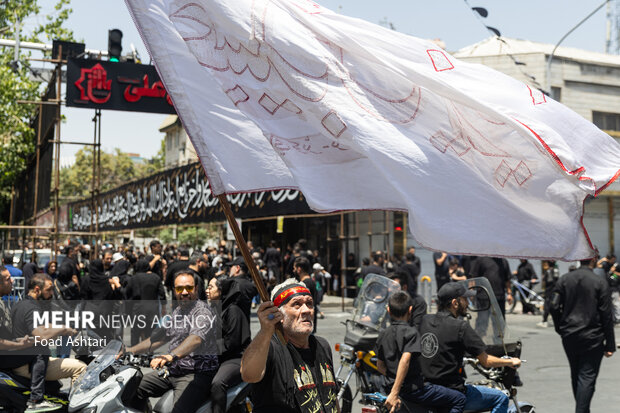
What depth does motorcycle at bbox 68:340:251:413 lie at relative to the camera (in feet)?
18.8

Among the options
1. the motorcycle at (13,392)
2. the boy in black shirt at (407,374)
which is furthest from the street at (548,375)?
the motorcycle at (13,392)

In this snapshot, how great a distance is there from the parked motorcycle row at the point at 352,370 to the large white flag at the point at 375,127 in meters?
2.56

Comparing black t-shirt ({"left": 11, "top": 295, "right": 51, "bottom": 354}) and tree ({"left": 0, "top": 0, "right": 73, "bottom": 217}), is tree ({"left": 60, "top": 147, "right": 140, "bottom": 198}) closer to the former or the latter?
tree ({"left": 0, "top": 0, "right": 73, "bottom": 217})

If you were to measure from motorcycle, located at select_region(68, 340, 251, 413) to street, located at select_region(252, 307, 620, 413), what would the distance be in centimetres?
267

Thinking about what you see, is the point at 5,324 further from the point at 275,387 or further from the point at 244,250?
the point at 244,250

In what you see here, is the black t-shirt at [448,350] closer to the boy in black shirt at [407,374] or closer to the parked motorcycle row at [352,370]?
the boy in black shirt at [407,374]

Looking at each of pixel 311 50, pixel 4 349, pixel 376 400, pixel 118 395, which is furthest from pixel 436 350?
pixel 4 349

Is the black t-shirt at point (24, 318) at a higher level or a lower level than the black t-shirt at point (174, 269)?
lower

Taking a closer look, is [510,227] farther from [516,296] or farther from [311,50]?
[516,296]

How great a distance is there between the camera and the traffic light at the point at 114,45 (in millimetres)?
15828

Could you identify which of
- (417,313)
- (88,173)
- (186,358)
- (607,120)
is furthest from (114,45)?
(88,173)

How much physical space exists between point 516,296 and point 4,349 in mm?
16948

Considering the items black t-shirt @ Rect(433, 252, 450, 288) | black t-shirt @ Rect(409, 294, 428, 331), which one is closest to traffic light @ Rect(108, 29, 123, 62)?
black t-shirt @ Rect(433, 252, 450, 288)

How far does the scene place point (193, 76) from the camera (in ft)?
12.2
